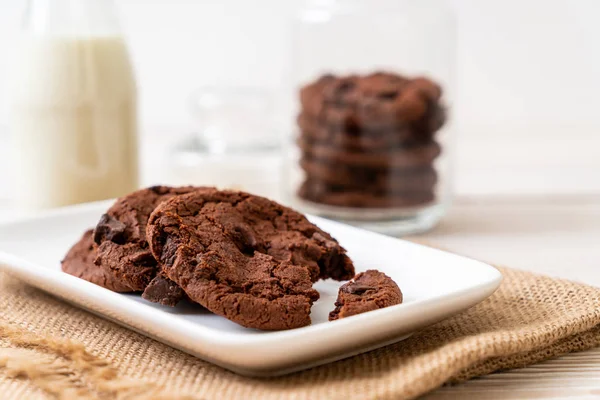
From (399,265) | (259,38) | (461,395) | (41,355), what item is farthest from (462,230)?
(259,38)

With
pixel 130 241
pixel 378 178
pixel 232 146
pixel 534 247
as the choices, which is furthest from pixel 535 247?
pixel 232 146

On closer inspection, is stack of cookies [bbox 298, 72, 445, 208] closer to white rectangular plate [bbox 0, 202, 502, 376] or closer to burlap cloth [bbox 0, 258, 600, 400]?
white rectangular plate [bbox 0, 202, 502, 376]

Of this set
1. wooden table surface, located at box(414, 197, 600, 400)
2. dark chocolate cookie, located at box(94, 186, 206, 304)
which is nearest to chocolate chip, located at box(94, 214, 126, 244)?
dark chocolate cookie, located at box(94, 186, 206, 304)

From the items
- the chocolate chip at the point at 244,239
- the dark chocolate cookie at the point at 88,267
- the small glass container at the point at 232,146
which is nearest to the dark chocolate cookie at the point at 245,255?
the chocolate chip at the point at 244,239

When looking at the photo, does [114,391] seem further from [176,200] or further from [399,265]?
[399,265]

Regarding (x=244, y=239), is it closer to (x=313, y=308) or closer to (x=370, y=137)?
(x=313, y=308)
